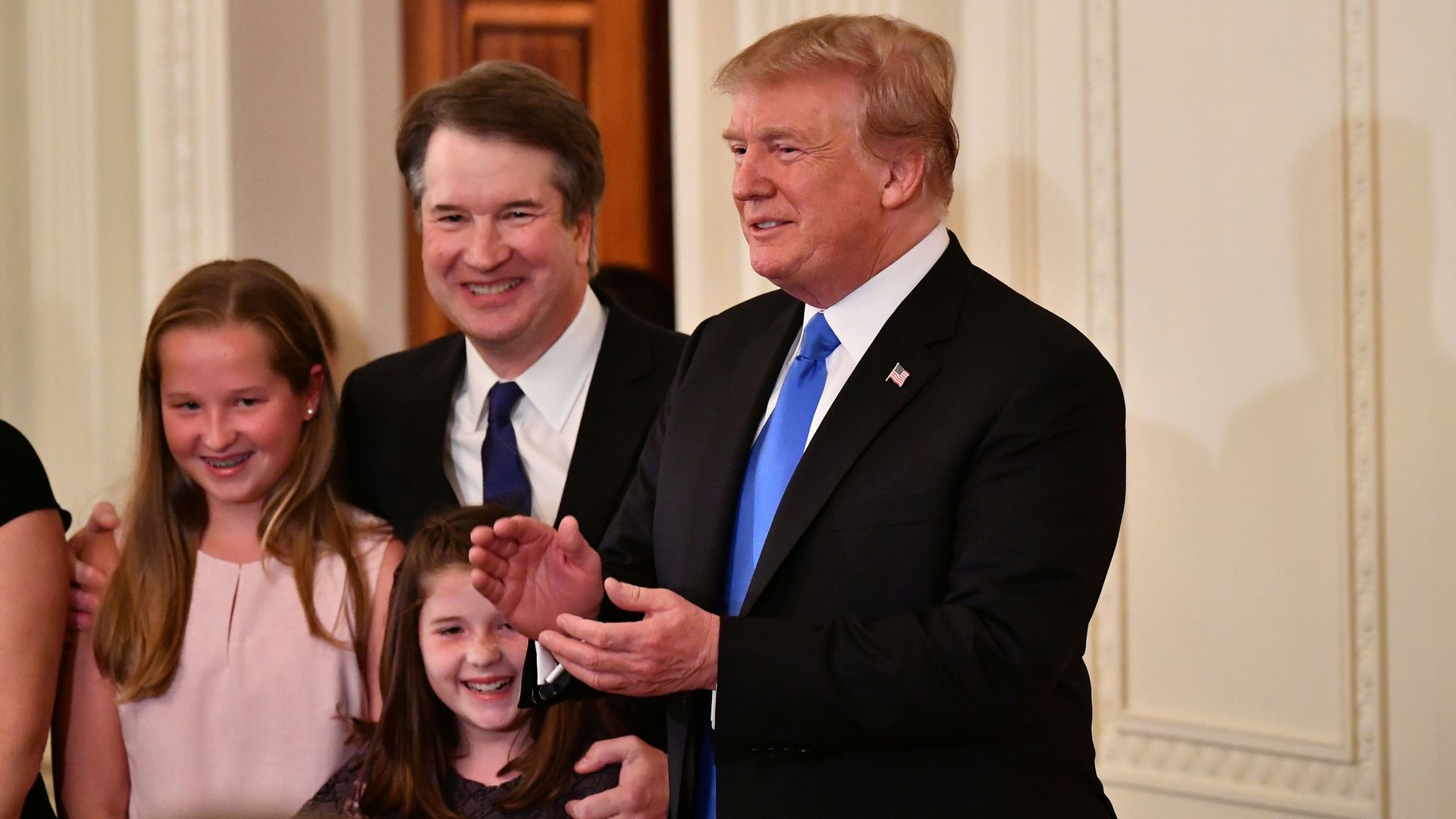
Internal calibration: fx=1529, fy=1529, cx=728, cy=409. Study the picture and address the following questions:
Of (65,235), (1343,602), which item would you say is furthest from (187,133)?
(1343,602)

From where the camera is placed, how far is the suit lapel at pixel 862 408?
1.88 m

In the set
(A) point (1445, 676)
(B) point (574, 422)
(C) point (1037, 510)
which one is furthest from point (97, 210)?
(A) point (1445, 676)

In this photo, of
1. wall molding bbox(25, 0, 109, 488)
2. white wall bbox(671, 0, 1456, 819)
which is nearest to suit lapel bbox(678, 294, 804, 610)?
white wall bbox(671, 0, 1456, 819)

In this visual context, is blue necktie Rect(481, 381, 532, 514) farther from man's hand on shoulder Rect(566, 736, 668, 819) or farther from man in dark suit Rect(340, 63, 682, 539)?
man's hand on shoulder Rect(566, 736, 668, 819)

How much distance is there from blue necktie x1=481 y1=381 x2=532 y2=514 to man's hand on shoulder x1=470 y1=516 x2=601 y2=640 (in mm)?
508

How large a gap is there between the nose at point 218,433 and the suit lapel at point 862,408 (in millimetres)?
1040

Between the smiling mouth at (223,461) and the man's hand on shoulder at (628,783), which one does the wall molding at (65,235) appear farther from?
the man's hand on shoulder at (628,783)

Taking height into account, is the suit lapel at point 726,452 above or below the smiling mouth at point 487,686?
above

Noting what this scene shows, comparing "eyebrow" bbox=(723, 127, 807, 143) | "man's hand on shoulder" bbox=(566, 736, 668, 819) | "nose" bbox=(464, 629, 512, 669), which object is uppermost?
"eyebrow" bbox=(723, 127, 807, 143)

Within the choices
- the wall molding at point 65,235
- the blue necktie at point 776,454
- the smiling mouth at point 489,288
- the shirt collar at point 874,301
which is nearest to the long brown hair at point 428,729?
the smiling mouth at point 489,288

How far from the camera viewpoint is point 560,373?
2.64 meters

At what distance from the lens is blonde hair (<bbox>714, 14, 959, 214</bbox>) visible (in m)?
1.93

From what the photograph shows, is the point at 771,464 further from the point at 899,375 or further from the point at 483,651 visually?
the point at 483,651

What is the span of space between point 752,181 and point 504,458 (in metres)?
0.84
